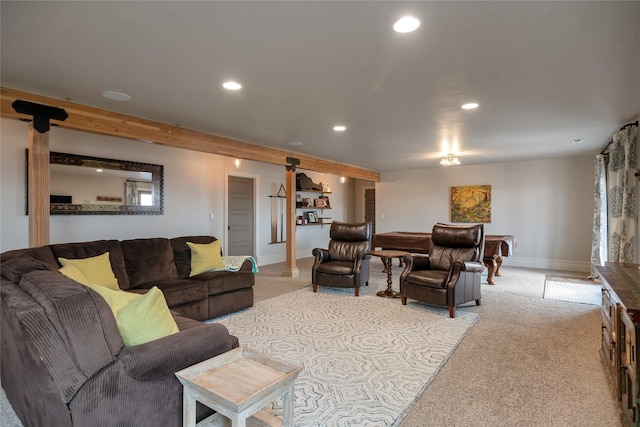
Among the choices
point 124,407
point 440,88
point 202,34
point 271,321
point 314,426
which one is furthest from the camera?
point 271,321

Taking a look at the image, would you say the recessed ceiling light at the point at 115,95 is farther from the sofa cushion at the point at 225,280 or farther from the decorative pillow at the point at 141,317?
the decorative pillow at the point at 141,317

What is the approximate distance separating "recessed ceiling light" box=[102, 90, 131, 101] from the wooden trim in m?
0.48

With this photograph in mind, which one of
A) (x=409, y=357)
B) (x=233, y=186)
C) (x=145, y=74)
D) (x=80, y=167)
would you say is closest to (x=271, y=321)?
(x=409, y=357)

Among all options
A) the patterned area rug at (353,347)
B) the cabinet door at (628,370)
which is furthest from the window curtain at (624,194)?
the cabinet door at (628,370)

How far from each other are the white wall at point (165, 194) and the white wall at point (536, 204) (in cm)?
377

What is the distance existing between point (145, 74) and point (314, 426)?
9.41 ft

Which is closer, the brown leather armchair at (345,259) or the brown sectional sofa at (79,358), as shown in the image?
the brown sectional sofa at (79,358)

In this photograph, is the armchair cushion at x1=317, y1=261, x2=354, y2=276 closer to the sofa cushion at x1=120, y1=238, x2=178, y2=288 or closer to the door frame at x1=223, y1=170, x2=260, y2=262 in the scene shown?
the sofa cushion at x1=120, y1=238, x2=178, y2=288

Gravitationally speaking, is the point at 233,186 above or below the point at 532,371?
above

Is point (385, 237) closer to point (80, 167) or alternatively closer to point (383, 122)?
point (383, 122)

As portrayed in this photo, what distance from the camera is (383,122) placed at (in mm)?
4184

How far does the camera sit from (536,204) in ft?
23.4

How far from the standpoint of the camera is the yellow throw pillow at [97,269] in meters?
2.98

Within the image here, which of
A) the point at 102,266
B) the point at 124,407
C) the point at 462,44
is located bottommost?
the point at 124,407
